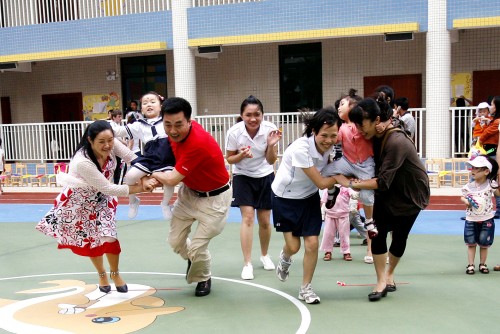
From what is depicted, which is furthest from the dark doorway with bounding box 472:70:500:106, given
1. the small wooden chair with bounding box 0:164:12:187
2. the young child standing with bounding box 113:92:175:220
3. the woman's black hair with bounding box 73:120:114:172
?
the small wooden chair with bounding box 0:164:12:187

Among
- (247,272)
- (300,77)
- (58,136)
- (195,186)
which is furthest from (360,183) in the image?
(58,136)

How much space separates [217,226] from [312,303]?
1.12 metres

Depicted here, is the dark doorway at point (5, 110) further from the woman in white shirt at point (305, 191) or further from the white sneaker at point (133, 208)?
the woman in white shirt at point (305, 191)

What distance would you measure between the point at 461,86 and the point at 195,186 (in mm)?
11048

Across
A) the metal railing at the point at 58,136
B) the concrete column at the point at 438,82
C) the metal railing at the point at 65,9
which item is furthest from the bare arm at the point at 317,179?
the metal railing at the point at 65,9

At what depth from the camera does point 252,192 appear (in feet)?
20.8

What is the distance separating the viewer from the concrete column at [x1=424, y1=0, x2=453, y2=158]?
1267 centimetres

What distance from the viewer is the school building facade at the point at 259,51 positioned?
12.9 m

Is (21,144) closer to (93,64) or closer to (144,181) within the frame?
(93,64)

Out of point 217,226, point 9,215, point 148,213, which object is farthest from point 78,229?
point 9,215

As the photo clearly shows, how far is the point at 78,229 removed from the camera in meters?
5.30

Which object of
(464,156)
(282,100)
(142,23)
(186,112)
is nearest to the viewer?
(186,112)

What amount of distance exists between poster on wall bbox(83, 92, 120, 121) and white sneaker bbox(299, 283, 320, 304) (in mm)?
13966

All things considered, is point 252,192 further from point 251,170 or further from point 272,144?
point 272,144
